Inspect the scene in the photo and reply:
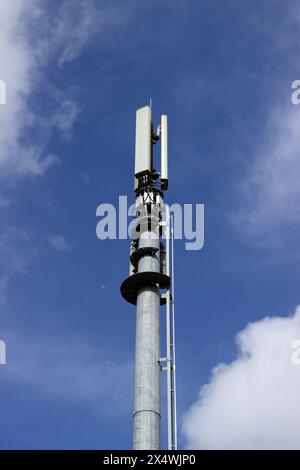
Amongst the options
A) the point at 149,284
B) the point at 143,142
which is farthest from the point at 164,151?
the point at 149,284

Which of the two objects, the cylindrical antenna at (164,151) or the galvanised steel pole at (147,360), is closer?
the galvanised steel pole at (147,360)

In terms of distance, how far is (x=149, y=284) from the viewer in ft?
Answer: 138

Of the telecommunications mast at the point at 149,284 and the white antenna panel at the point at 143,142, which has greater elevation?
the white antenna panel at the point at 143,142

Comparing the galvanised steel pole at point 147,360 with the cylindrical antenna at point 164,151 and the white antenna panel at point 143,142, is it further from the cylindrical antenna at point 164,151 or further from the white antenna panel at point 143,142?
the white antenna panel at point 143,142

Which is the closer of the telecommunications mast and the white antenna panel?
the telecommunications mast

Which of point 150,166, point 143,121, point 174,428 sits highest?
point 143,121

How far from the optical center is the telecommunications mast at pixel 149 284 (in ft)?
122

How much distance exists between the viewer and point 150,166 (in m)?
46.9

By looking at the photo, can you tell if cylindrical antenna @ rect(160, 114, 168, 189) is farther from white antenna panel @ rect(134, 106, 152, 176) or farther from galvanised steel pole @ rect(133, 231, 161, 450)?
galvanised steel pole @ rect(133, 231, 161, 450)

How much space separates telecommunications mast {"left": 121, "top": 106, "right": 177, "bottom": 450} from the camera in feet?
122
